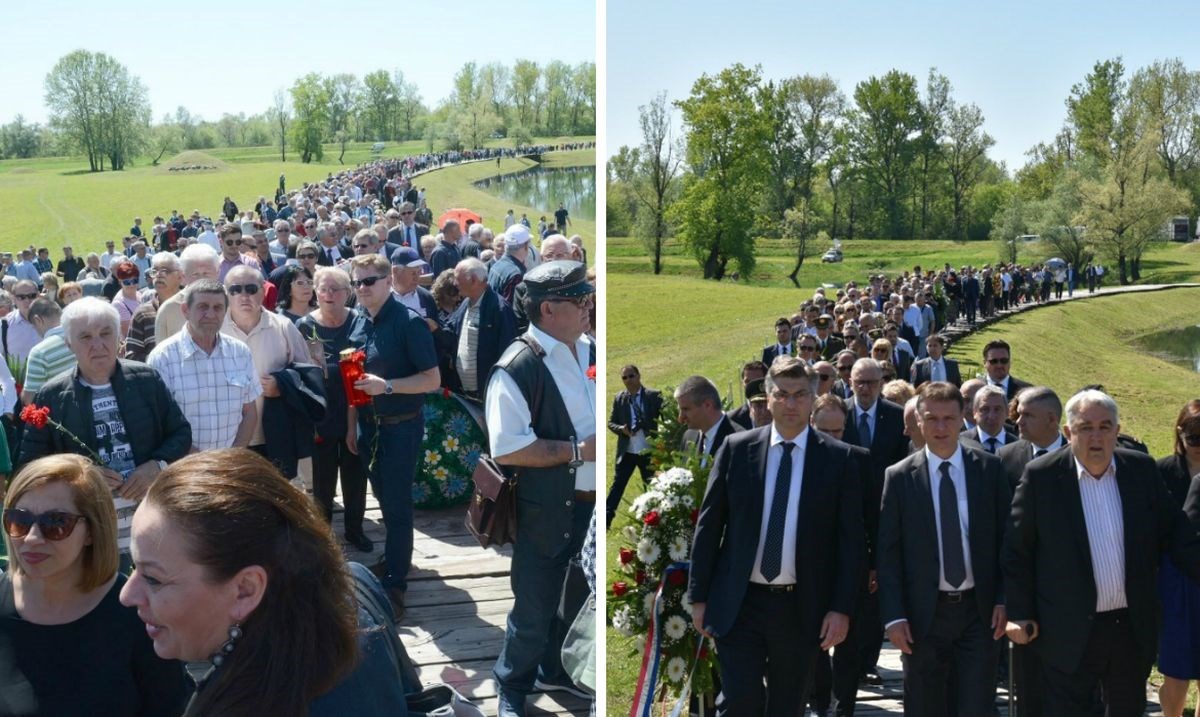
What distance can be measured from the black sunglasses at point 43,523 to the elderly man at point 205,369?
2071mm

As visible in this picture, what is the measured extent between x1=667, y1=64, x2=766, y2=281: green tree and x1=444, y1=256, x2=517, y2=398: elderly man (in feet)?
27.7

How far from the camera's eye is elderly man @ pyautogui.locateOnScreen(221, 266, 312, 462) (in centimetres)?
591

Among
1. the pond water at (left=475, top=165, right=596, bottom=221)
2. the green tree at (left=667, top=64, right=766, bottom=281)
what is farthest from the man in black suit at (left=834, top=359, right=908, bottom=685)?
the pond water at (left=475, top=165, right=596, bottom=221)

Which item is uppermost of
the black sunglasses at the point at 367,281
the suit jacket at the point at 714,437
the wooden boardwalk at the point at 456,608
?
the black sunglasses at the point at 367,281

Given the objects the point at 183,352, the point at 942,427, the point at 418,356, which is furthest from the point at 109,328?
the point at 942,427

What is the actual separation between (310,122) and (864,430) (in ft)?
140

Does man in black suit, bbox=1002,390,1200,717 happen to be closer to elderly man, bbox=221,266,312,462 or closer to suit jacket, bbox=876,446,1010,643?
suit jacket, bbox=876,446,1010,643

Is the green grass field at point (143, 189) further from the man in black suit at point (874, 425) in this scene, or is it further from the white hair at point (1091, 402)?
the white hair at point (1091, 402)

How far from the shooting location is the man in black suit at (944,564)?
4805mm

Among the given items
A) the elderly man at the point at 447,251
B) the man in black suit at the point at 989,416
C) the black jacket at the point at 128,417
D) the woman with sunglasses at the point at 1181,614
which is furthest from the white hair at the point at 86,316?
the elderly man at the point at 447,251

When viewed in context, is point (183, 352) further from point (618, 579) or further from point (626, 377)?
point (626, 377)

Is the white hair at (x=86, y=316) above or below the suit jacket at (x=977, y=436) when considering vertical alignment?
above

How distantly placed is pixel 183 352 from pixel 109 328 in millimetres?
552

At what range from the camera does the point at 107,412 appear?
4703mm
